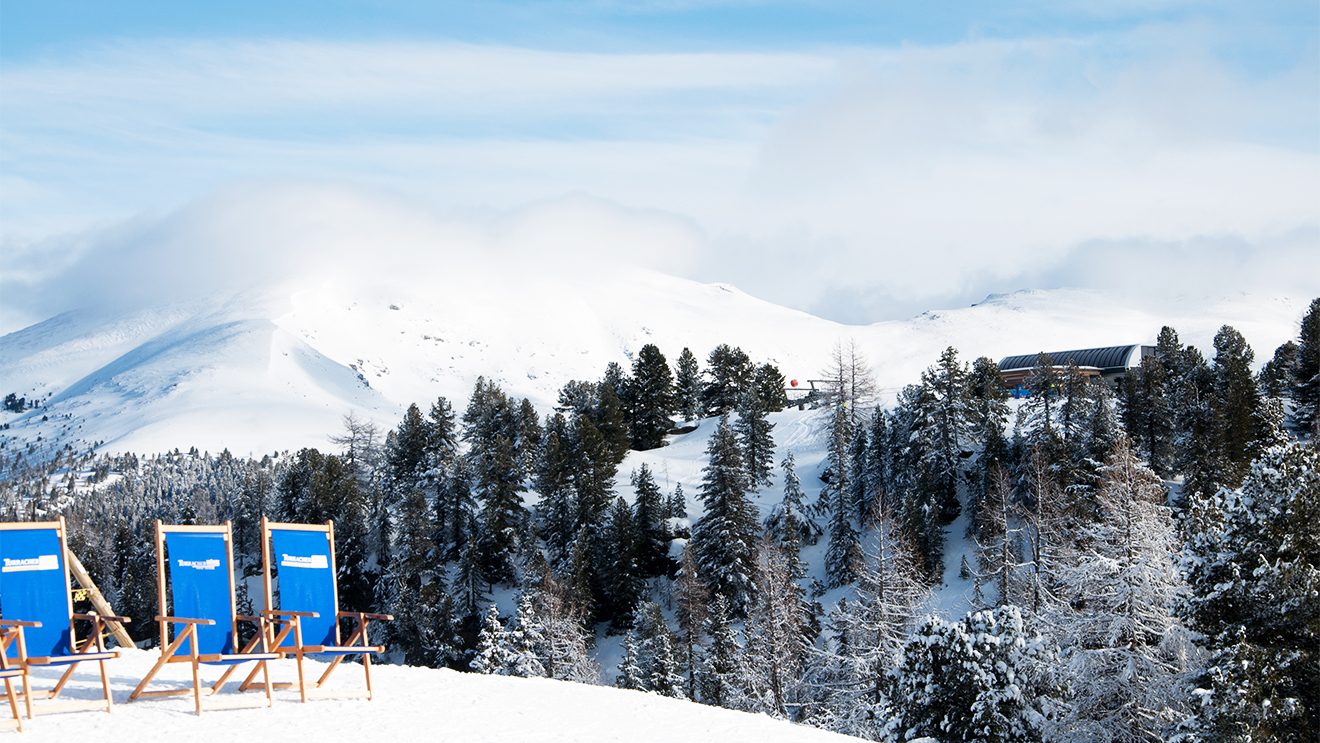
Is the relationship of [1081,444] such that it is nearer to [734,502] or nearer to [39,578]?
[734,502]

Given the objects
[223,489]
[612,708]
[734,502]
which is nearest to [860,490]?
[734,502]

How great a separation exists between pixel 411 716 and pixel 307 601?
2.25m

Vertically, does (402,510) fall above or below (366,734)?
below

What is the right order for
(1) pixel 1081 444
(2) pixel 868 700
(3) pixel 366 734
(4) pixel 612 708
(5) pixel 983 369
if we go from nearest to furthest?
(3) pixel 366 734 < (4) pixel 612 708 < (2) pixel 868 700 < (1) pixel 1081 444 < (5) pixel 983 369

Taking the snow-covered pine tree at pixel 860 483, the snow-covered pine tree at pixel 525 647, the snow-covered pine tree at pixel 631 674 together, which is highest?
the snow-covered pine tree at pixel 860 483

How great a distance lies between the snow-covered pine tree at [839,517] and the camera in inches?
2753

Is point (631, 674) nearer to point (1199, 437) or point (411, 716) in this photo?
point (1199, 437)

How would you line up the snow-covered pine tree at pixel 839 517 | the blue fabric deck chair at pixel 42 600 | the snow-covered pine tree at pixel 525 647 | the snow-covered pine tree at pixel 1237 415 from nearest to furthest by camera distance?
1. the blue fabric deck chair at pixel 42 600
2. the snow-covered pine tree at pixel 525 647
3. the snow-covered pine tree at pixel 1237 415
4. the snow-covered pine tree at pixel 839 517

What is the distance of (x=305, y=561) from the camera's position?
16.0 meters

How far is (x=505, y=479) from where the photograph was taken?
265ft

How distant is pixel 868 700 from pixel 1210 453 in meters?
29.2

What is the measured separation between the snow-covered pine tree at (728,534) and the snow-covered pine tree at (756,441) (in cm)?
1656

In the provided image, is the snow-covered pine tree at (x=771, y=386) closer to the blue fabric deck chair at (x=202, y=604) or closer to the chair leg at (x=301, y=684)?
the chair leg at (x=301, y=684)

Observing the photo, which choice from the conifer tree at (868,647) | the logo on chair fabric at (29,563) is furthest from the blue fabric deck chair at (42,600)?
the conifer tree at (868,647)
